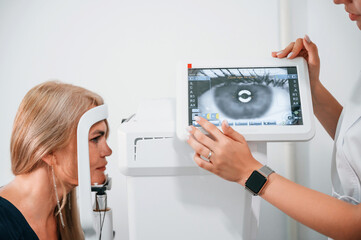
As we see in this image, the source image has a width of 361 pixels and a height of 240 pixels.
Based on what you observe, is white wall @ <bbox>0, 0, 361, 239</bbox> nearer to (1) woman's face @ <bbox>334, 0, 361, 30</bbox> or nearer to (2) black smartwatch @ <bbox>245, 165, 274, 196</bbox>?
(1) woman's face @ <bbox>334, 0, 361, 30</bbox>

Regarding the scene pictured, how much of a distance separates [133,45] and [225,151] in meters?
1.06

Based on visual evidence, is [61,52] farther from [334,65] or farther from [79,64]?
[334,65]

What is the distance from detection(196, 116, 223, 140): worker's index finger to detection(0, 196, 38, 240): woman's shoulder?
66cm

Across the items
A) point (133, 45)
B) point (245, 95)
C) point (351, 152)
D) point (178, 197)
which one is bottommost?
point (178, 197)

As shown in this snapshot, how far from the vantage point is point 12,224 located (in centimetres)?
92

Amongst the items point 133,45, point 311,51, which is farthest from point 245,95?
point 133,45

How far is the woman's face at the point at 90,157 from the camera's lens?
1.03 m

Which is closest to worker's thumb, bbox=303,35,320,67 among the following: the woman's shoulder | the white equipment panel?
the white equipment panel

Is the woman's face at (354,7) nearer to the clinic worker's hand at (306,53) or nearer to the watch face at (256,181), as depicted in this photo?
the clinic worker's hand at (306,53)

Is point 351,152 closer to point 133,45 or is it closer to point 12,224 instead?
point 12,224

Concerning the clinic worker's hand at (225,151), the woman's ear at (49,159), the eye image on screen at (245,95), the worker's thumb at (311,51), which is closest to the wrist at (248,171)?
the clinic worker's hand at (225,151)

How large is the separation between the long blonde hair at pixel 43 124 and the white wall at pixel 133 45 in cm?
54

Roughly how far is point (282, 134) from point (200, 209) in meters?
0.30

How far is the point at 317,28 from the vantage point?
5.09 ft
